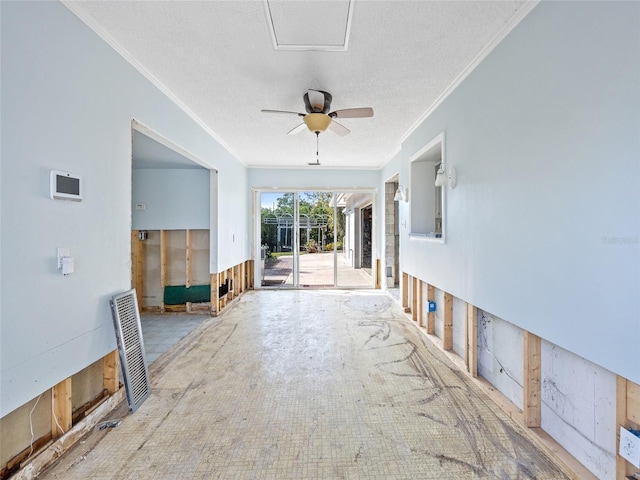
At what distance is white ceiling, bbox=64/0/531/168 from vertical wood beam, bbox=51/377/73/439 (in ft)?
8.19

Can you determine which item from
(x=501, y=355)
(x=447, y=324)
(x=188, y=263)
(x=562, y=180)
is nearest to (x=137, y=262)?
(x=188, y=263)

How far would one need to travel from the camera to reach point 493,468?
1.70 meters

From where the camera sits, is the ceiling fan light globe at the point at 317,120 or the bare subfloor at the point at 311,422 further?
the ceiling fan light globe at the point at 317,120

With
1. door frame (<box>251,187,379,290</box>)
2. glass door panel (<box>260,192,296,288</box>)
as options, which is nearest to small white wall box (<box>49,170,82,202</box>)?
door frame (<box>251,187,379,290</box>)

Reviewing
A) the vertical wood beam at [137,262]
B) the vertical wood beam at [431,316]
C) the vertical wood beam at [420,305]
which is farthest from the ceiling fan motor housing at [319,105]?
the vertical wood beam at [137,262]

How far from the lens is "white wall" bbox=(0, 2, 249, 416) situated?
1.56m

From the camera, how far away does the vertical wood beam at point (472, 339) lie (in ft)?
9.02

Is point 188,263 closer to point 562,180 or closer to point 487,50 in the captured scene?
point 487,50

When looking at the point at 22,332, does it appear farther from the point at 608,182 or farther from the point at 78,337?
the point at 608,182

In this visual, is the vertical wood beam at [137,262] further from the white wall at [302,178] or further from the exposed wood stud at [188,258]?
the white wall at [302,178]

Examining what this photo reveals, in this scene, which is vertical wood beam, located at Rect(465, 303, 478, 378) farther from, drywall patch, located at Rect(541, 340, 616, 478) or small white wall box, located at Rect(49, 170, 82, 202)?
small white wall box, located at Rect(49, 170, 82, 202)

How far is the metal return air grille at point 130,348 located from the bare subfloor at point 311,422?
0.11m

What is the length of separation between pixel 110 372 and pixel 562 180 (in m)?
3.47

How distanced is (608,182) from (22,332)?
3151mm
